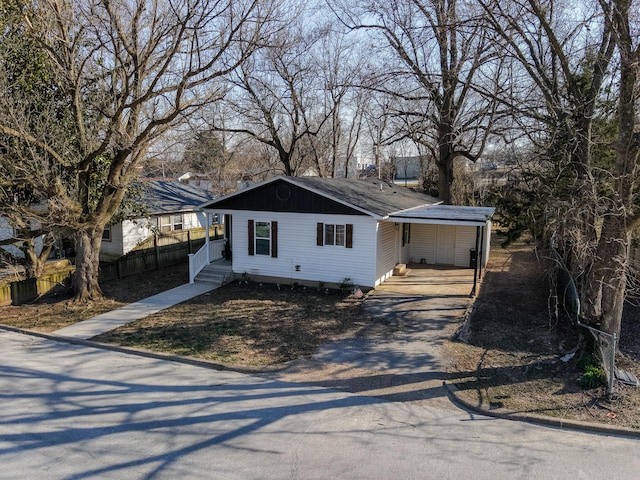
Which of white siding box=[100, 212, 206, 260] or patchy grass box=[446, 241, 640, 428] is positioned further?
white siding box=[100, 212, 206, 260]

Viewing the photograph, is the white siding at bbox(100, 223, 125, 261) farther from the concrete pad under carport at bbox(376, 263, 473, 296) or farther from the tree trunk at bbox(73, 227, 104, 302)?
the concrete pad under carport at bbox(376, 263, 473, 296)

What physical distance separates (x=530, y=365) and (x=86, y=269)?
13.3 metres

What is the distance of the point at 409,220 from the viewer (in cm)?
1550

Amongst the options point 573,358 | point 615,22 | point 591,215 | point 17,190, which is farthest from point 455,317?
point 17,190

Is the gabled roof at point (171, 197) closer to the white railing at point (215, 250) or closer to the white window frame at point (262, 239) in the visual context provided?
the white railing at point (215, 250)

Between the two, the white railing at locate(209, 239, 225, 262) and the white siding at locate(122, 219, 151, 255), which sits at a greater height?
the white siding at locate(122, 219, 151, 255)

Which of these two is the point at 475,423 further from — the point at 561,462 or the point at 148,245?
the point at 148,245

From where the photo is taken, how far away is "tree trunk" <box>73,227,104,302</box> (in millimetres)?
14922

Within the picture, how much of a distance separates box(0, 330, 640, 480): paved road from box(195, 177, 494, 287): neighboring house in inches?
297

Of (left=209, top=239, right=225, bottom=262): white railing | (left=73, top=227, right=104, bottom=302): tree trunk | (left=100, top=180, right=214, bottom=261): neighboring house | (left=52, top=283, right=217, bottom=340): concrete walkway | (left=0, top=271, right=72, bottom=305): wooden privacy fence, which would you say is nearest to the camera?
(left=52, top=283, right=217, bottom=340): concrete walkway

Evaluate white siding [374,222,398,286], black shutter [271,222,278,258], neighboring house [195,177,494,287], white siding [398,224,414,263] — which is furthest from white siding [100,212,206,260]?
white siding [398,224,414,263]

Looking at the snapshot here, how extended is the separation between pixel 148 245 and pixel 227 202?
24.1 feet

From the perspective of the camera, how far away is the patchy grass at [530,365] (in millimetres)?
7332

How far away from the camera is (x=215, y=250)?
19.1 metres
